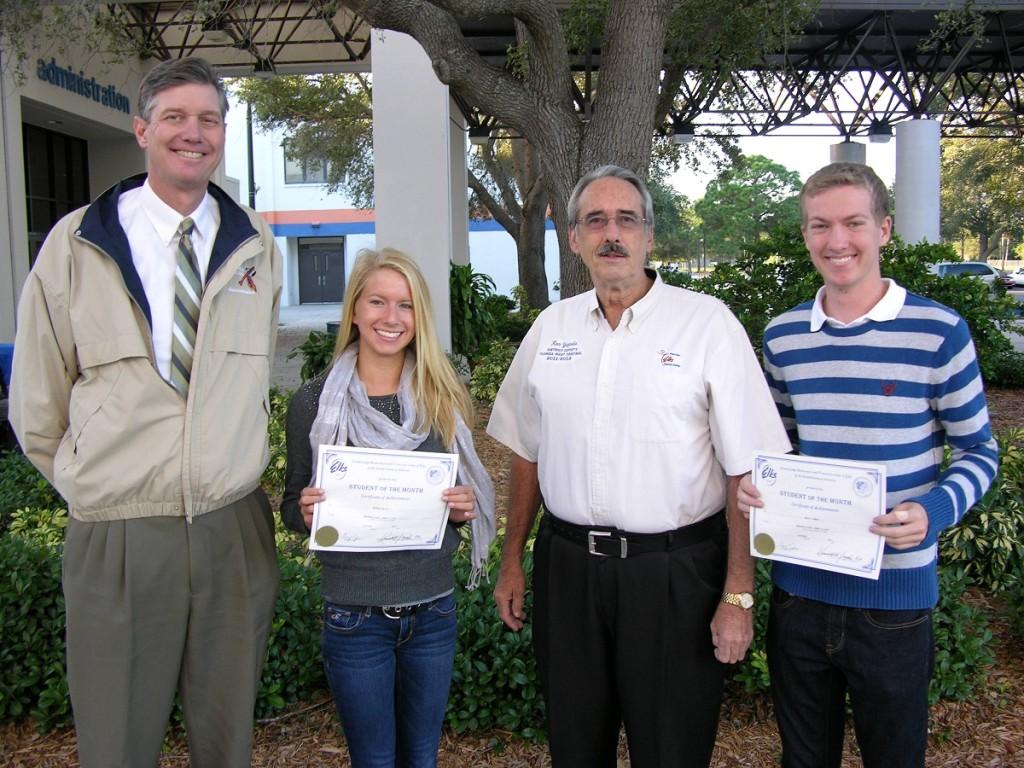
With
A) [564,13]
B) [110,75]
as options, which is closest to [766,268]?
[564,13]

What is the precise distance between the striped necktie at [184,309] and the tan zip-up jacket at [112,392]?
4 cm

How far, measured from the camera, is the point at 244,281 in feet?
8.27

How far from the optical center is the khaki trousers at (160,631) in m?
2.34

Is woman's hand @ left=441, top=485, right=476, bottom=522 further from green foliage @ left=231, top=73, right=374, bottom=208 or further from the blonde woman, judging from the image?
green foliage @ left=231, top=73, right=374, bottom=208

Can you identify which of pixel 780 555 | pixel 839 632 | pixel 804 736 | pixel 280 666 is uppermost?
pixel 780 555

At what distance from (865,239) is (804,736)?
4.55 feet

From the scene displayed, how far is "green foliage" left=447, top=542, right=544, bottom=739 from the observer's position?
11.5ft

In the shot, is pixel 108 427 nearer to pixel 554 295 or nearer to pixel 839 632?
pixel 839 632

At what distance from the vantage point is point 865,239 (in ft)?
7.66

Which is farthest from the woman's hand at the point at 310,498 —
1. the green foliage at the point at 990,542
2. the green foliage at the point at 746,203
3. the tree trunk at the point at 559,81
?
the green foliage at the point at 746,203

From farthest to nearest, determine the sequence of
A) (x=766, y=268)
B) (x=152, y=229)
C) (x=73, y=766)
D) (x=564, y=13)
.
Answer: (x=564, y=13) < (x=766, y=268) < (x=73, y=766) < (x=152, y=229)

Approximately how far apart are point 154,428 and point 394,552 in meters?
0.74

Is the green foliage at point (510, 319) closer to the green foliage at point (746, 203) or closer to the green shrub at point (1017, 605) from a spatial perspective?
the green shrub at point (1017, 605)

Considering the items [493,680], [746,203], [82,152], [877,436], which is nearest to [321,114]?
[82,152]
